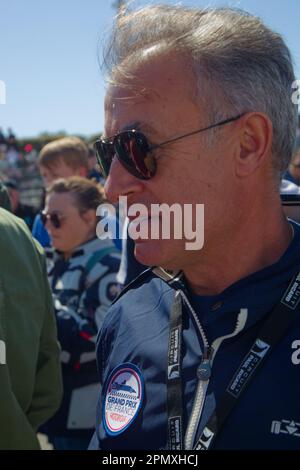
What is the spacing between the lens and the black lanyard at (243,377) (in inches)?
49.4

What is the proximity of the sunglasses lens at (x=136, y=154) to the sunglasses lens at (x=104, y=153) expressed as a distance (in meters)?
0.06

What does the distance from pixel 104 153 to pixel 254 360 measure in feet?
2.26

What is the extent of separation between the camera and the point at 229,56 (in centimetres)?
137

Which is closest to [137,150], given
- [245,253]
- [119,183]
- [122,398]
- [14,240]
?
[119,183]

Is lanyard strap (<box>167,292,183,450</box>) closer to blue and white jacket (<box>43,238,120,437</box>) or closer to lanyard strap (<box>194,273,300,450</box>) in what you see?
lanyard strap (<box>194,273,300,450</box>)

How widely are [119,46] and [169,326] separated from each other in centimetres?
79

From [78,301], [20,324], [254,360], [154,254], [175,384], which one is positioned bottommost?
[78,301]

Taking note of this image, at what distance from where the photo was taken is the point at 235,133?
1.39 meters

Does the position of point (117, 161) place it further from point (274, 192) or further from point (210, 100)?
point (274, 192)

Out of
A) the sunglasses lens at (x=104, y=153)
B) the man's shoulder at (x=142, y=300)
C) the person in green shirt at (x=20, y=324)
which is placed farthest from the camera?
the person in green shirt at (x=20, y=324)

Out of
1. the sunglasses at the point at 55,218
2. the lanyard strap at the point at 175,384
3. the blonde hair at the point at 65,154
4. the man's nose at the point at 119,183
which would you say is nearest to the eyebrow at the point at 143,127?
the man's nose at the point at 119,183

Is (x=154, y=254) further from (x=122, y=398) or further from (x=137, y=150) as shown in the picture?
(x=122, y=398)

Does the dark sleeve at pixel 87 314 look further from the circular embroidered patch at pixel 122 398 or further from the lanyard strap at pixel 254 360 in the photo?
the lanyard strap at pixel 254 360

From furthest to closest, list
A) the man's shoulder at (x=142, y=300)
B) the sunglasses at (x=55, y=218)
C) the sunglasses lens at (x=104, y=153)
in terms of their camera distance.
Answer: the sunglasses at (x=55, y=218)
the man's shoulder at (x=142, y=300)
the sunglasses lens at (x=104, y=153)
